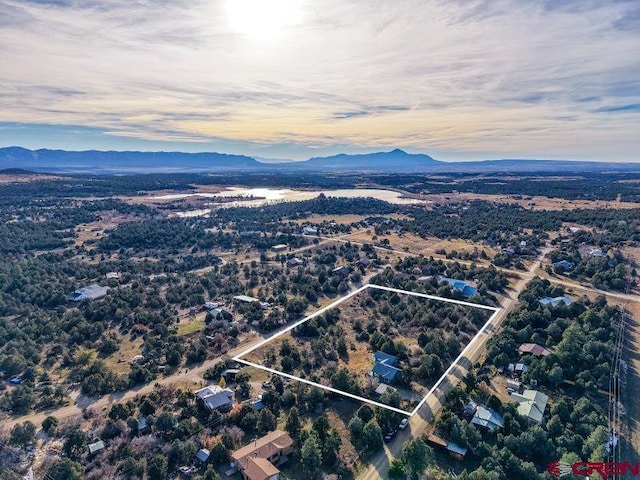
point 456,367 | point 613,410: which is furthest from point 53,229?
point 613,410

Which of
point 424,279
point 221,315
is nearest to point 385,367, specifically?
point 221,315

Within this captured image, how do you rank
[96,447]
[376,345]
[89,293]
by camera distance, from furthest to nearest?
[89,293]
[376,345]
[96,447]

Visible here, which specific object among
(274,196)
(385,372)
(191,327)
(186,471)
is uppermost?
(274,196)

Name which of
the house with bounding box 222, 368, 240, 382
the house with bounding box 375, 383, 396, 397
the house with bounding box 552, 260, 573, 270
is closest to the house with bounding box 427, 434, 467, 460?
the house with bounding box 375, 383, 396, 397

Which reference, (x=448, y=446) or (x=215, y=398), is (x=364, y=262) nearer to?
(x=215, y=398)

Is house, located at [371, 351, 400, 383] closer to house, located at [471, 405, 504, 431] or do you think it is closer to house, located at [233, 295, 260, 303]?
house, located at [471, 405, 504, 431]

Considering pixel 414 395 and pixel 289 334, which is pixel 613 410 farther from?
pixel 289 334
